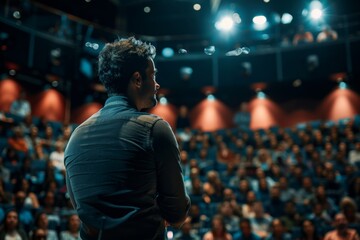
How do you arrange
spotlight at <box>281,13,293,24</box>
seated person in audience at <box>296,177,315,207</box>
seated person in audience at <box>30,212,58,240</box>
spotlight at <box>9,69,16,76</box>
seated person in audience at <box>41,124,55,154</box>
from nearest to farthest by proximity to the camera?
seated person in audience at <box>30,212,58,240</box> → seated person in audience at <box>296,177,315,207</box> → seated person in audience at <box>41,124,55,154</box> → spotlight at <box>9,69,16,76</box> → spotlight at <box>281,13,293,24</box>

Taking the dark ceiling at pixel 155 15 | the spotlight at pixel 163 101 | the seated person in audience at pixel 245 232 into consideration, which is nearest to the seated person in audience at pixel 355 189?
the seated person in audience at pixel 245 232

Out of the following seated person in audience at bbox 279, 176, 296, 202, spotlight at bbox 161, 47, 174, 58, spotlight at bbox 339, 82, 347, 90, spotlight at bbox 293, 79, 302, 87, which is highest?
spotlight at bbox 161, 47, 174, 58

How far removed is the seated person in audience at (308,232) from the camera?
5.63 metres

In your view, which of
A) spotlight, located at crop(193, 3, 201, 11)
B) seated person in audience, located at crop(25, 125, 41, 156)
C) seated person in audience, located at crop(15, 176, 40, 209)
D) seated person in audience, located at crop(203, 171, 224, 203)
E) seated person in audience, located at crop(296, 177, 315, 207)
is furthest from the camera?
spotlight, located at crop(193, 3, 201, 11)

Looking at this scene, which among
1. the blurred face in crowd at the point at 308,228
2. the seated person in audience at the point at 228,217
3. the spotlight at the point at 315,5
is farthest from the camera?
the spotlight at the point at 315,5

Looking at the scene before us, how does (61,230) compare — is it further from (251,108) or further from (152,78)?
(251,108)

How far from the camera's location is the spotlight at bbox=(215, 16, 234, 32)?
1305 centimetres

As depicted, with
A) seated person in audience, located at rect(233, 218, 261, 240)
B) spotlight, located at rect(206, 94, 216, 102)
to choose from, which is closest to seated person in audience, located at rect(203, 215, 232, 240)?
seated person in audience, located at rect(233, 218, 261, 240)

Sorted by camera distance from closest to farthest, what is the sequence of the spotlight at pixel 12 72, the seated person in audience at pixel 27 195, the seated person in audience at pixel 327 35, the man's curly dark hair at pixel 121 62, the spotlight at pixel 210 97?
the man's curly dark hair at pixel 121 62 < the seated person in audience at pixel 27 195 < the spotlight at pixel 12 72 < the seated person in audience at pixel 327 35 < the spotlight at pixel 210 97

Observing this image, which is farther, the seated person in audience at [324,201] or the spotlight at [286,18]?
the spotlight at [286,18]

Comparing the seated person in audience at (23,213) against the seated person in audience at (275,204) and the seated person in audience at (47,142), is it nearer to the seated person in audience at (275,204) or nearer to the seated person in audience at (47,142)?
the seated person in audience at (47,142)

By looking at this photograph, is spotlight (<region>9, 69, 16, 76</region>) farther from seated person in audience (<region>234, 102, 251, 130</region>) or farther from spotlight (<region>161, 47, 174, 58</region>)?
seated person in audience (<region>234, 102, 251, 130</region>)

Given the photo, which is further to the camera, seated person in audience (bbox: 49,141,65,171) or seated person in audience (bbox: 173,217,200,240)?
seated person in audience (bbox: 49,141,65,171)

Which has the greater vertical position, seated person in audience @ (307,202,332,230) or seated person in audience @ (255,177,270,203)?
seated person in audience @ (255,177,270,203)
